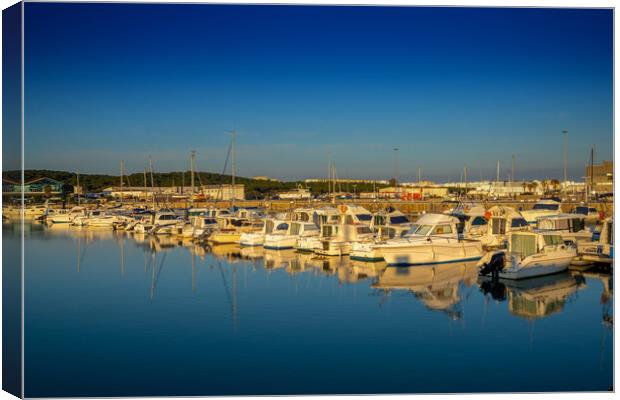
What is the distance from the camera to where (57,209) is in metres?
39.0

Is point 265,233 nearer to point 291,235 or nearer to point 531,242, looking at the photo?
point 291,235

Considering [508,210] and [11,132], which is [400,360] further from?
[508,210]

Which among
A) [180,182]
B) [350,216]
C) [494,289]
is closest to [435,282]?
[494,289]

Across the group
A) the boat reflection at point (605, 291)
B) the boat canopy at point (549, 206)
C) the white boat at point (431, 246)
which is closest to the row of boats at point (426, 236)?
the white boat at point (431, 246)

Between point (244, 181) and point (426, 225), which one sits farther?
point (244, 181)

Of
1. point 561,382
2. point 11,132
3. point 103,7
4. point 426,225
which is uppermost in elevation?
point 103,7

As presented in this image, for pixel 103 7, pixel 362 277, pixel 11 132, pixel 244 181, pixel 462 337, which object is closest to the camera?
pixel 11 132

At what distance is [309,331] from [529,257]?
6.49 meters

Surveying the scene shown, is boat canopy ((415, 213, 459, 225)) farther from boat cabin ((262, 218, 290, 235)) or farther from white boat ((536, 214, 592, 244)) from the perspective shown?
boat cabin ((262, 218, 290, 235))

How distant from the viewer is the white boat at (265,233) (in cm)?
2086

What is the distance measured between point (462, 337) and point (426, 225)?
796cm

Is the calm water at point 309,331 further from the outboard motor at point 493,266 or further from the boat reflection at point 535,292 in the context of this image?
the outboard motor at point 493,266

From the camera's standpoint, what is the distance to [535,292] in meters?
12.8

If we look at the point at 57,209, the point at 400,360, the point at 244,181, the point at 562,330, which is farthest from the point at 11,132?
the point at 244,181
